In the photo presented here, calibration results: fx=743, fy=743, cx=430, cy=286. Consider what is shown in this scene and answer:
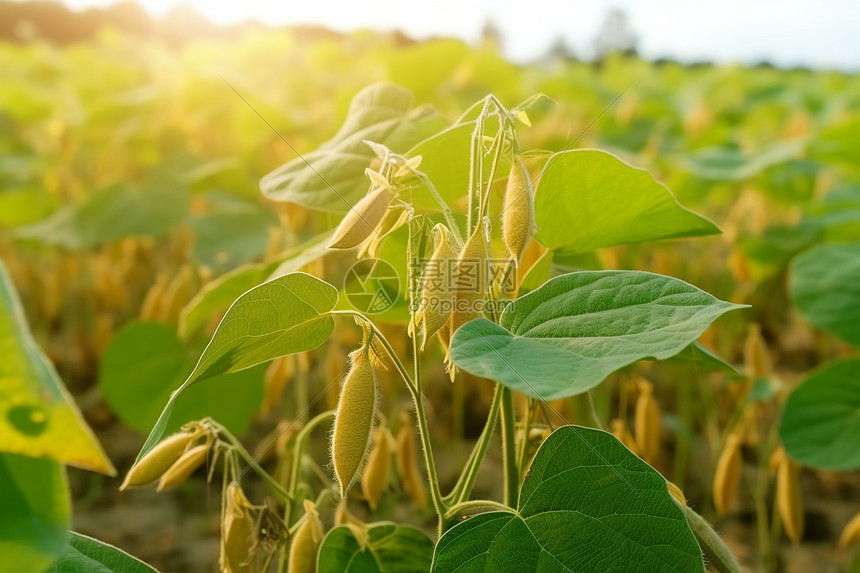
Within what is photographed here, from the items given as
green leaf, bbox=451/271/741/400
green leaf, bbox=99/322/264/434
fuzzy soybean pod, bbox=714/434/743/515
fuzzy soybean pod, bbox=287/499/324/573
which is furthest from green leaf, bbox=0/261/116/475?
fuzzy soybean pod, bbox=714/434/743/515

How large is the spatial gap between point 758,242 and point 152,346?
3.97ft

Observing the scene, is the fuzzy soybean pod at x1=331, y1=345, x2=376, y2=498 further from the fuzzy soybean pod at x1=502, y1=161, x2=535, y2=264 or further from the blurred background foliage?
the blurred background foliage

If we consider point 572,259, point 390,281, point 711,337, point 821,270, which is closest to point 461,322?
point 390,281

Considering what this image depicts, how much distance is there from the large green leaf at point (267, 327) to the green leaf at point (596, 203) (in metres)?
0.18

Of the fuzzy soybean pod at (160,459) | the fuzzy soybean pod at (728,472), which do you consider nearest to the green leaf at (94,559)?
the fuzzy soybean pod at (160,459)

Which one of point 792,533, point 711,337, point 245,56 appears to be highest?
point 245,56

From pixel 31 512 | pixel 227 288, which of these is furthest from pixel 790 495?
pixel 31 512

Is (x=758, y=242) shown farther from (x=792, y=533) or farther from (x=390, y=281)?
(x=390, y=281)

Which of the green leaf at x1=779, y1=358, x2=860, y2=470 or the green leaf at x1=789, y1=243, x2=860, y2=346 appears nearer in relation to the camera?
the green leaf at x1=779, y1=358, x2=860, y2=470

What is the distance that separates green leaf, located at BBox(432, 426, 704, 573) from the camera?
16.8 inches

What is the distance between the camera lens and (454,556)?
0.43 m

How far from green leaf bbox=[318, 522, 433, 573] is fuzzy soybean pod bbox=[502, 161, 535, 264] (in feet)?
0.83

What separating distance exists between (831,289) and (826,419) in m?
0.21

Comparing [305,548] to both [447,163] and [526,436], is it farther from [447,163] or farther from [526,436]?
[447,163]
